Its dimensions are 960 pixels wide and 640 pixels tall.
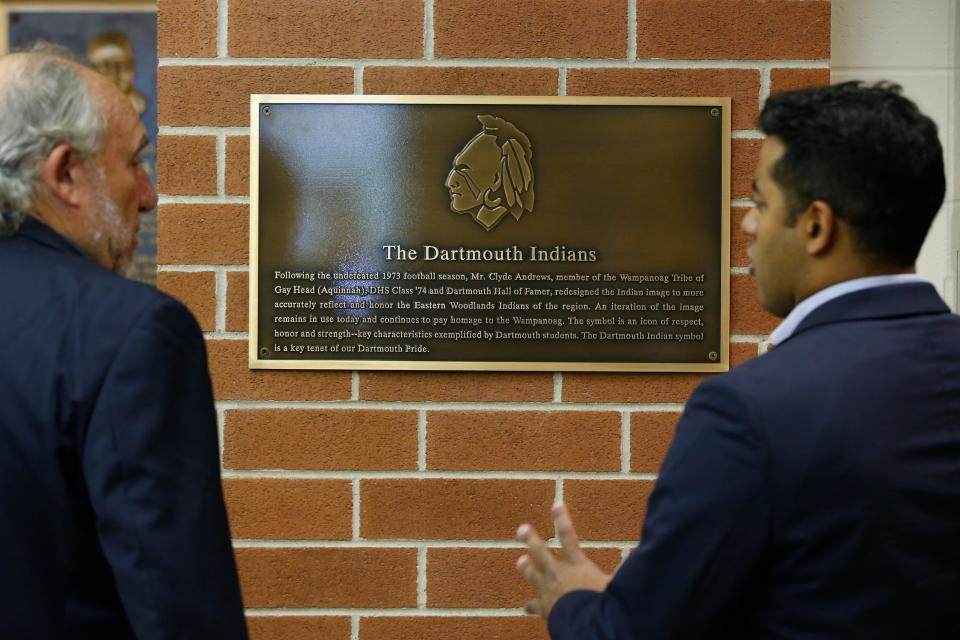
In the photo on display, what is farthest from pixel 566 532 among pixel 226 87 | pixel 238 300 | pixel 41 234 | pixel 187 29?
pixel 187 29

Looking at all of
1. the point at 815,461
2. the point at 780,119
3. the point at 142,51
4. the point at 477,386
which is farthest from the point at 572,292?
the point at 142,51

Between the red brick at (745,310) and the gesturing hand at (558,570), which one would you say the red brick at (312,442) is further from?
the gesturing hand at (558,570)

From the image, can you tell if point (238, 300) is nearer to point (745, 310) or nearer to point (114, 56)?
point (745, 310)

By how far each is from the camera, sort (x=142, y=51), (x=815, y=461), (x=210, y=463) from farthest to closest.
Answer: (x=142, y=51), (x=210, y=463), (x=815, y=461)

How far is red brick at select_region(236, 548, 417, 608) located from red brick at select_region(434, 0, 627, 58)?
1190mm

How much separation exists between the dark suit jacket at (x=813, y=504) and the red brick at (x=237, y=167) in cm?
145

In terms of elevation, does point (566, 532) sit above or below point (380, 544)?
above

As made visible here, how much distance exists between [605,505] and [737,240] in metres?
0.69

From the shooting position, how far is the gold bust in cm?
387

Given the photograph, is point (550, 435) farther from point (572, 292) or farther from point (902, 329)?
point (902, 329)

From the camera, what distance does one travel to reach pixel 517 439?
2441 mm

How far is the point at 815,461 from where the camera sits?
48.3 inches

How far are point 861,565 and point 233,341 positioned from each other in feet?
5.25

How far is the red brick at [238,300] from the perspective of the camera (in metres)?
2.44
